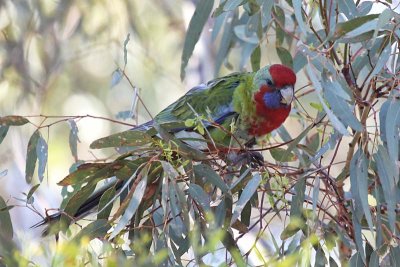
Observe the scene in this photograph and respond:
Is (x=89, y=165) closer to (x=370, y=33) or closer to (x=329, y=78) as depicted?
(x=329, y=78)

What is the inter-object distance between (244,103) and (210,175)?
66cm

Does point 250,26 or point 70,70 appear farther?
point 70,70

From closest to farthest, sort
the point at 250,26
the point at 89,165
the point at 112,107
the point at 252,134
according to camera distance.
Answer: the point at 89,165 → the point at 252,134 → the point at 250,26 → the point at 112,107

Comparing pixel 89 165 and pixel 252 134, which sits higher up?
pixel 89 165

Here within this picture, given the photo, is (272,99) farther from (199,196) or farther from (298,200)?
(199,196)

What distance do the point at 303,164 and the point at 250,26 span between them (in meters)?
0.69

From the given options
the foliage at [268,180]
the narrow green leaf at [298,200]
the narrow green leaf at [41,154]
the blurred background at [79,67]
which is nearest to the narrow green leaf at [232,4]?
the foliage at [268,180]

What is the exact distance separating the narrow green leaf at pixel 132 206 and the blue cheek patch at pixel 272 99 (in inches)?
28.2

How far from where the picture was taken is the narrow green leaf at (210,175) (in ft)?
6.27

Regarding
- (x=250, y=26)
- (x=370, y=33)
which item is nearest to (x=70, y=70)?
(x=250, y=26)

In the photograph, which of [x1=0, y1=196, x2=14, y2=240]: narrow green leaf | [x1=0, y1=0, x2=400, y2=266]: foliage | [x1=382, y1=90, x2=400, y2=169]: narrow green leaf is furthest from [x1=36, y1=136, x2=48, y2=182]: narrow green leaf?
[x1=382, y1=90, x2=400, y2=169]: narrow green leaf

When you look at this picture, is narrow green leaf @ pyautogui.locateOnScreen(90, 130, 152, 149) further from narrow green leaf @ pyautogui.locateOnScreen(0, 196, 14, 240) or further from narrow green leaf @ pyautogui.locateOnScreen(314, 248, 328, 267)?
narrow green leaf @ pyautogui.locateOnScreen(314, 248, 328, 267)

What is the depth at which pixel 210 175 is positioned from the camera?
6.28 ft

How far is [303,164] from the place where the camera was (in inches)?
82.5
